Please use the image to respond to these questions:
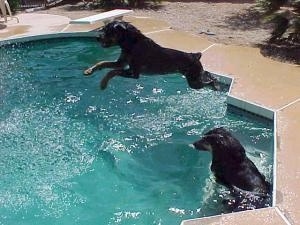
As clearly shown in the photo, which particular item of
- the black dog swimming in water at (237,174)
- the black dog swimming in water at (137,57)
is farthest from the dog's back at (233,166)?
the black dog swimming in water at (137,57)

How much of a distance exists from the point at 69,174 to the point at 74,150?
23.7 inches

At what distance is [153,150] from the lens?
21.5 feet

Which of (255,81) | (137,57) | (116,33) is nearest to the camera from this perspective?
(116,33)

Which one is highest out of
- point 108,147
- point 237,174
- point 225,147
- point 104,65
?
point 104,65

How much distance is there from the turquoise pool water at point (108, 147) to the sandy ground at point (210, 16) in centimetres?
244

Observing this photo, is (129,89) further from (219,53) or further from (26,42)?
(26,42)

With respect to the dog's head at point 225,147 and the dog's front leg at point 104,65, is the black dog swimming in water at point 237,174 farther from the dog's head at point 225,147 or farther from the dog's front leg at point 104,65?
the dog's front leg at point 104,65

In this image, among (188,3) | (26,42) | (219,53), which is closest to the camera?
(219,53)

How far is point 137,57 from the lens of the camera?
646 centimetres

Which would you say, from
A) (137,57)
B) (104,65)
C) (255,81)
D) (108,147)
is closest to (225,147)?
(137,57)

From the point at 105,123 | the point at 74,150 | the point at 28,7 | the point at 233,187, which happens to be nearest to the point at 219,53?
the point at 105,123

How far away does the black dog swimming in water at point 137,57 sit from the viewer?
249 inches

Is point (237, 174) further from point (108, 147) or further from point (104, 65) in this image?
point (104, 65)

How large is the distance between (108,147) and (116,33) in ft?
5.14
